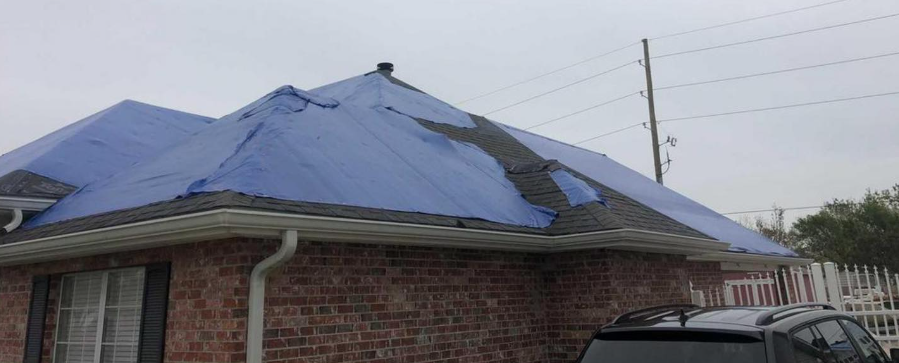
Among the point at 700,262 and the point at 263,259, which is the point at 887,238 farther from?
the point at 263,259

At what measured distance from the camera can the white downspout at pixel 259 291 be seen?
4.84m

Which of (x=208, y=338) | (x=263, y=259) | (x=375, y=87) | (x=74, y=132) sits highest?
(x=375, y=87)

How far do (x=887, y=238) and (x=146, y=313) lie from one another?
141 feet

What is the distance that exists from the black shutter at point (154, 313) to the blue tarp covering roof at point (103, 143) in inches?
134

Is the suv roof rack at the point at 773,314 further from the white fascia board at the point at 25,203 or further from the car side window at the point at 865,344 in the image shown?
the white fascia board at the point at 25,203

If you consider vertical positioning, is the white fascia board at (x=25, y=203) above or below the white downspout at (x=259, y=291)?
above

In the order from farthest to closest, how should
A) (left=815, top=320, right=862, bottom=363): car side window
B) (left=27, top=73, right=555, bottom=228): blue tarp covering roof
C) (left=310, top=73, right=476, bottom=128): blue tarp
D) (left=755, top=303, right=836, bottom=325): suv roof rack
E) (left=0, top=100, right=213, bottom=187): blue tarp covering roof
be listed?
(left=310, top=73, right=476, bottom=128): blue tarp
(left=0, top=100, right=213, bottom=187): blue tarp covering roof
(left=27, top=73, right=555, bottom=228): blue tarp covering roof
(left=815, top=320, right=862, bottom=363): car side window
(left=755, top=303, right=836, bottom=325): suv roof rack

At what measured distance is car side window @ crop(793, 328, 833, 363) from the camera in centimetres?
362

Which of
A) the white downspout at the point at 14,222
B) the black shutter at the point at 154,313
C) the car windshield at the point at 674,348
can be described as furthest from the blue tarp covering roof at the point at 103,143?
the car windshield at the point at 674,348

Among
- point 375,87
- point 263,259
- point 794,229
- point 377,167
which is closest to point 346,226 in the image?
point 263,259

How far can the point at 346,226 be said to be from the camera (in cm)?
523

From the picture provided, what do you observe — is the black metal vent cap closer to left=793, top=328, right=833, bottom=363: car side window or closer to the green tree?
left=793, top=328, right=833, bottom=363: car side window

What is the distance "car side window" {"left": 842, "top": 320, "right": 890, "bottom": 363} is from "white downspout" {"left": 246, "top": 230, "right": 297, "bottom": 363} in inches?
164

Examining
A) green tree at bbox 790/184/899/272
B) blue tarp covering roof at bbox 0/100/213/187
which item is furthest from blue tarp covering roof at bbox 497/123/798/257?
green tree at bbox 790/184/899/272
